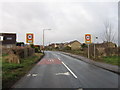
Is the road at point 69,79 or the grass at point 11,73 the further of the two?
the grass at point 11,73

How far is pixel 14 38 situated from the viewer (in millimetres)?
53219

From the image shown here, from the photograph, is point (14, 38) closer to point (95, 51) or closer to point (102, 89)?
point (95, 51)

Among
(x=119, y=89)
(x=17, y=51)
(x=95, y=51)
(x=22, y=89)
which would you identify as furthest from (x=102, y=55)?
(x=22, y=89)

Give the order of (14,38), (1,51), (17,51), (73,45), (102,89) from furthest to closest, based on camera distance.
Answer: (73,45) < (14,38) < (1,51) < (17,51) < (102,89)

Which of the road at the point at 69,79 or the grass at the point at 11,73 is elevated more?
the grass at the point at 11,73

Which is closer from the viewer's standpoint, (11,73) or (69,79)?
(69,79)

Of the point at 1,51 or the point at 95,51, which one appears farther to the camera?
the point at 1,51

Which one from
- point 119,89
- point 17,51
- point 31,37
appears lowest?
point 119,89

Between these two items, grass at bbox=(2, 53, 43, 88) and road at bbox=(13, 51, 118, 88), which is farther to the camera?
grass at bbox=(2, 53, 43, 88)

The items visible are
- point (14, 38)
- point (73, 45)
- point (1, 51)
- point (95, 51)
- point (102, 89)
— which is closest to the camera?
point (102, 89)

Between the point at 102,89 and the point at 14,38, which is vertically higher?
the point at 14,38

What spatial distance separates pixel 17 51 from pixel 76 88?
41.4 feet

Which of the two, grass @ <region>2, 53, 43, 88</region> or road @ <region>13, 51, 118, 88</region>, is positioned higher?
grass @ <region>2, 53, 43, 88</region>

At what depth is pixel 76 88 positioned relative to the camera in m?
5.83
